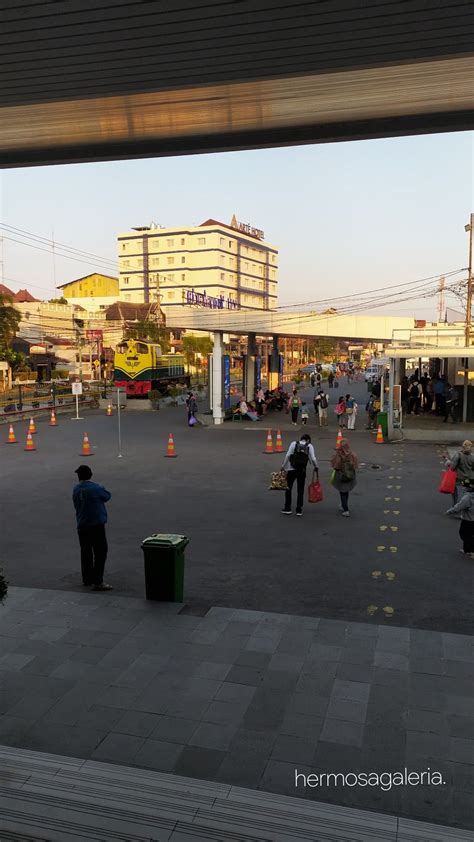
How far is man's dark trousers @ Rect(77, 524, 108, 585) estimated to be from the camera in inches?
320

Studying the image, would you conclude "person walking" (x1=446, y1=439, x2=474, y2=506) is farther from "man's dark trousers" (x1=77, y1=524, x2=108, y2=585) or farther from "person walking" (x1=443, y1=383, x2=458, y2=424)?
"person walking" (x1=443, y1=383, x2=458, y2=424)

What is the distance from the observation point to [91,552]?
838 cm

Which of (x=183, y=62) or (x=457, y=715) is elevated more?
(x=183, y=62)

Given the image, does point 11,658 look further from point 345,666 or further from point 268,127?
point 268,127

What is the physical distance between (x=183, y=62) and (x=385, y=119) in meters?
3.42

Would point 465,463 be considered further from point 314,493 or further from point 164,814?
point 164,814

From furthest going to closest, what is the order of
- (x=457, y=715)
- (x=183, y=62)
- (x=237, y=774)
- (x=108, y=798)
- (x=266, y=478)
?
(x=266, y=478) < (x=183, y=62) < (x=457, y=715) < (x=237, y=774) < (x=108, y=798)

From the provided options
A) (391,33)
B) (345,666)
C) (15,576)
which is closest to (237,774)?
(345,666)

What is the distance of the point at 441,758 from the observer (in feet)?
15.0

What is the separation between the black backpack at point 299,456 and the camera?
11648 millimetres

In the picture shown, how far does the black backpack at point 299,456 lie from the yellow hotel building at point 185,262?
4001 inches
